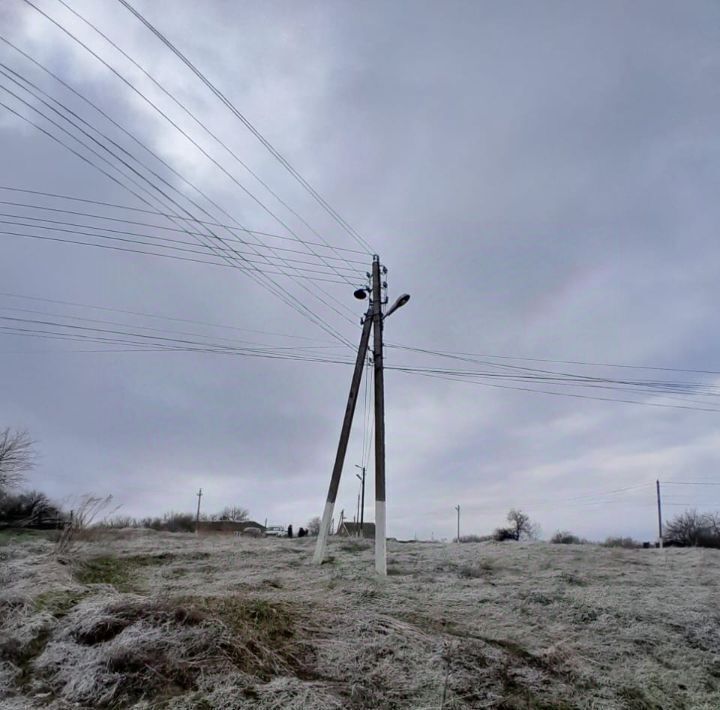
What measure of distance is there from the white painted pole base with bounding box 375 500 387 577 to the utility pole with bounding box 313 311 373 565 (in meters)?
0.99

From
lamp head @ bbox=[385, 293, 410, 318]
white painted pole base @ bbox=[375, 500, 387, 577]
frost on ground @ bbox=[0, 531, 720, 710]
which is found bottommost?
frost on ground @ bbox=[0, 531, 720, 710]

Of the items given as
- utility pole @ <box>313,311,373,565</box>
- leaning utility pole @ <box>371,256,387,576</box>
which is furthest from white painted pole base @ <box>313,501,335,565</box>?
leaning utility pole @ <box>371,256,387,576</box>

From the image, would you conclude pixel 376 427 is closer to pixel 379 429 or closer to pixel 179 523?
pixel 379 429

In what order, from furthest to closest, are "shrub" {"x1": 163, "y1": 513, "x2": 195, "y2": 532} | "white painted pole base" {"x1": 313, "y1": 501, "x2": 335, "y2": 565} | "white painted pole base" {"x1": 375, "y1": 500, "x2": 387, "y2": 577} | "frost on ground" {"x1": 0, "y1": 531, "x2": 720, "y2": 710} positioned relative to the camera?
"shrub" {"x1": 163, "y1": 513, "x2": 195, "y2": 532}, "white painted pole base" {"x1": 313, "y1": 501, "x2": 335, "y2": 565}, "white painted pole base" {"x1": 375, "y1": 500, "x2": 387, "y2": 577}, "frost on ground" {"x1": 0, "y1": 531, "x2": 720, "y2": 710}

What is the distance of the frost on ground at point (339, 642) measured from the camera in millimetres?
4844

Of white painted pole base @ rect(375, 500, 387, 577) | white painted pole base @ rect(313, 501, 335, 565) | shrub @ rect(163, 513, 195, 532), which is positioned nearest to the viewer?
white painted pole base @ rect(375, 500, 387, 577)

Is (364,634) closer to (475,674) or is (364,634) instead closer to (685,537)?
(475,674)

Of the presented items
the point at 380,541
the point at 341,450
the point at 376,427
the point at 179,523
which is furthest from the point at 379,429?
the point at 179,523

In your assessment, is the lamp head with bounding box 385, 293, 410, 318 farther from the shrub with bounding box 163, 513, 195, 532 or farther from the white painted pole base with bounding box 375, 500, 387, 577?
the shrub with bounding box 163, 513, 195, 532

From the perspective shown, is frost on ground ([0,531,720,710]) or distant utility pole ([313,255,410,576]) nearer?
frost on ground ([0,531,720,710])

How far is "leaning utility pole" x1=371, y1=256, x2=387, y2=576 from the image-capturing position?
36.1ft

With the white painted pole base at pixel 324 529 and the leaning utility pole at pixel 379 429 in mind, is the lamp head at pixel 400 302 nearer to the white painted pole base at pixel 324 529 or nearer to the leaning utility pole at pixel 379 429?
the leaning utility pole at pixel 379 429

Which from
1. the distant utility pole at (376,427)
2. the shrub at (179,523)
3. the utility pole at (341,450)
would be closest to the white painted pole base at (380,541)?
the distant utility pole at (376,427)

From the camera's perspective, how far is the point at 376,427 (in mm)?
11875
